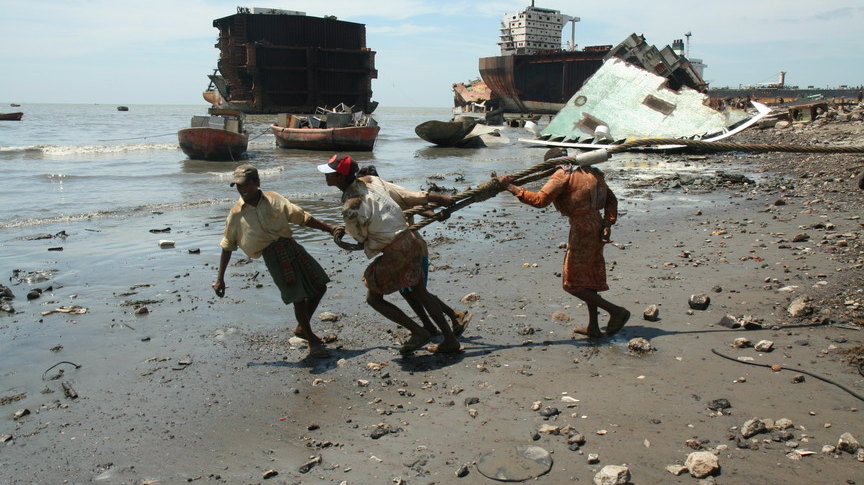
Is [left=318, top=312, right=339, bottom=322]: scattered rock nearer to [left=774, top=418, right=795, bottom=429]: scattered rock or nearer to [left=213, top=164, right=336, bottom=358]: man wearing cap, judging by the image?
[left=213, top=164, right=336, bottom=358]: man wearing cap

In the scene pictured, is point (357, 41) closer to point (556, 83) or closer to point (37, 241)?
point (556, 83)

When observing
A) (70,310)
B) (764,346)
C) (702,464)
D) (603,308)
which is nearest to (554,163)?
(603,308)

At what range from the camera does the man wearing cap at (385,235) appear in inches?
158

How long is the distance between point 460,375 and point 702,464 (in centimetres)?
163

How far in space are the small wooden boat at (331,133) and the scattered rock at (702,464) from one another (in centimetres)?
2260

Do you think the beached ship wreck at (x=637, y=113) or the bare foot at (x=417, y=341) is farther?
the beached ship wreck at (x=637, y=113)

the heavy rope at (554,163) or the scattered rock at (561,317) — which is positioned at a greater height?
the heavy rope at (554,163)

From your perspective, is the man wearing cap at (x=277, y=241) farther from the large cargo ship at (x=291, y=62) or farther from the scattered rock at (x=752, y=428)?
the large cargo ship at (x=291, y=62)

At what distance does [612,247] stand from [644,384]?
12.3ft

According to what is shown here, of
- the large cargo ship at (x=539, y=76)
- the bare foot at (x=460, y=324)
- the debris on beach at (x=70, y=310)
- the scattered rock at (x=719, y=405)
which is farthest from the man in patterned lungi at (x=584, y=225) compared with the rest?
the large cargo ship at (x=539, y=76)

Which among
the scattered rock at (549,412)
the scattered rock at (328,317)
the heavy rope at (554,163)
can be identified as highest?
the heavy rope at (554,163)

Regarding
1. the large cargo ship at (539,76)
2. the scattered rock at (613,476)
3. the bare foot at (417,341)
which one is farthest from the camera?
the large cargo ship at (539,76)

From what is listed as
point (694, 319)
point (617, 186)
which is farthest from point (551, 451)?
point (617, 186)

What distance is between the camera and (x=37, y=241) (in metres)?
9.05
